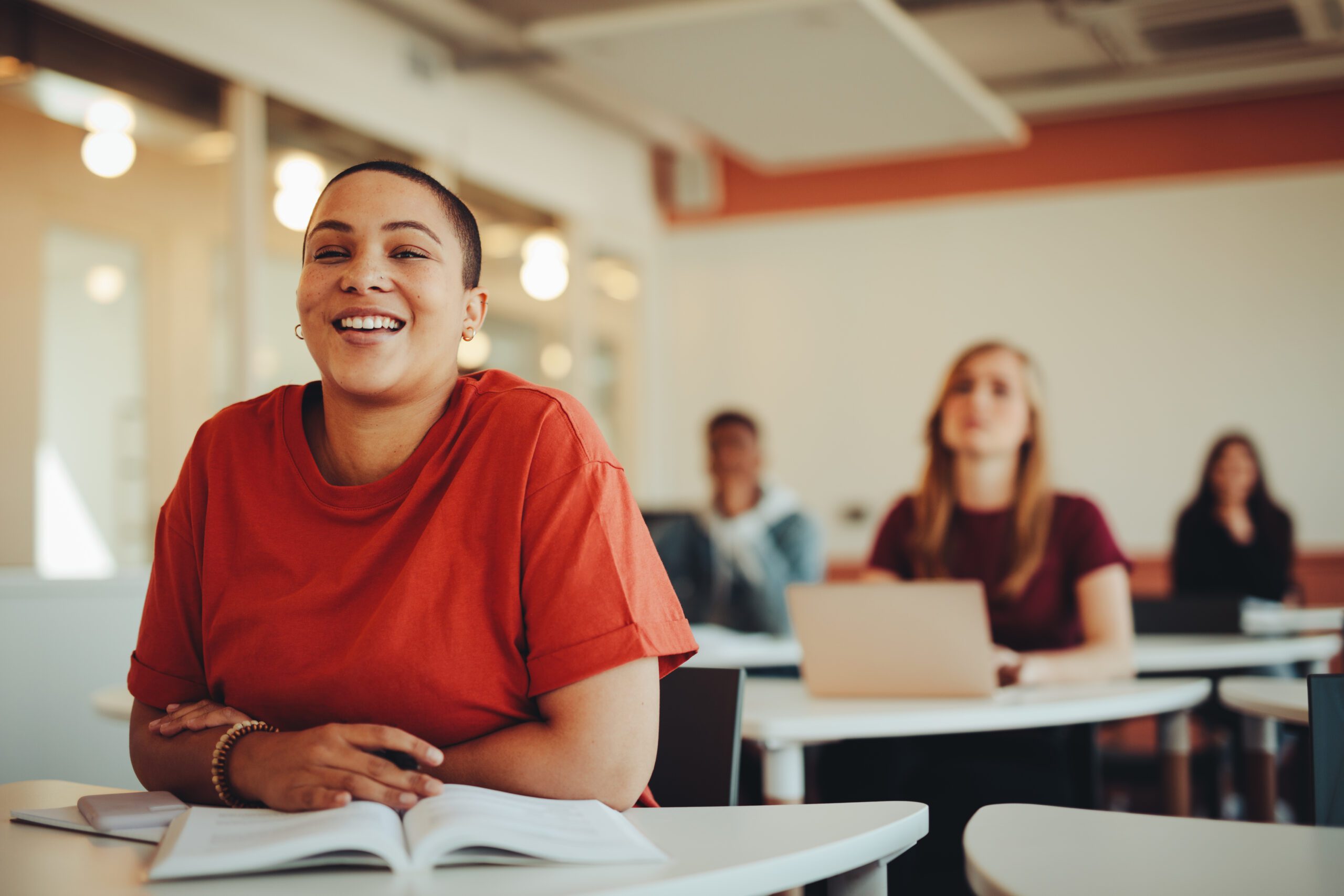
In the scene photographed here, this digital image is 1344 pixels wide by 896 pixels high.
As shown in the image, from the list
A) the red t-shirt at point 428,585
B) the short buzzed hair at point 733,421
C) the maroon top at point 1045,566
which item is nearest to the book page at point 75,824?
the red t-shirt at point 428,585

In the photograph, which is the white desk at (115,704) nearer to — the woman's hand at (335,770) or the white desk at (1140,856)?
the woman's hand at (335,770)

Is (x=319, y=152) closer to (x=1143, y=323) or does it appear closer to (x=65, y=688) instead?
(x=65, y=688)

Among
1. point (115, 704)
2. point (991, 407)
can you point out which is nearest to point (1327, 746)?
point (991, 407)

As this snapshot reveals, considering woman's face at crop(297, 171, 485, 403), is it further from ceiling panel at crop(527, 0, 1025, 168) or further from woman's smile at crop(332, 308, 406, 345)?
ceiling panel at crop(527, 0, 1025, 168)

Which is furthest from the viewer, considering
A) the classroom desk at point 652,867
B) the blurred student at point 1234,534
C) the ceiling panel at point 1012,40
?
the ceiling panel at point 1012,40

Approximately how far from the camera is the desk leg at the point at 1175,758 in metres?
2.43

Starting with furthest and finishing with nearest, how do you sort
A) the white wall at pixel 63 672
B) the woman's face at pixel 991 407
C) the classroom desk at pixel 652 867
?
the white wall at pixel 63 672 → the woman's face at pixel 991 407 → the classroom desk at pixel 652 867

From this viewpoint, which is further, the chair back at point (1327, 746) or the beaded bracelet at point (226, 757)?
the chair back at point (1327, 746)

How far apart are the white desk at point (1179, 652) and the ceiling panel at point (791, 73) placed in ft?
7.65

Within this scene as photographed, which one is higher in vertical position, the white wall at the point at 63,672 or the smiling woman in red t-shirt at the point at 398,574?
the smiling woman in red t-shirt at the point at 398,574

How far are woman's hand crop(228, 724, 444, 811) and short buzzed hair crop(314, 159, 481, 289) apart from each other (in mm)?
596

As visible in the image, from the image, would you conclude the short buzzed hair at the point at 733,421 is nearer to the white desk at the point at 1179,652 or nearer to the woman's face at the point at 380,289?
the white desk at the point at 1179,652

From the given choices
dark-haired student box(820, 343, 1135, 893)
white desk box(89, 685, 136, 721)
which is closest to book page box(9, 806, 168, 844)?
white desk box(89, 685, 136, 721)

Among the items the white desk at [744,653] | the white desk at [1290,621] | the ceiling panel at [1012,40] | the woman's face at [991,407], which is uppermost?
the ceiling panel at [1012,40]
